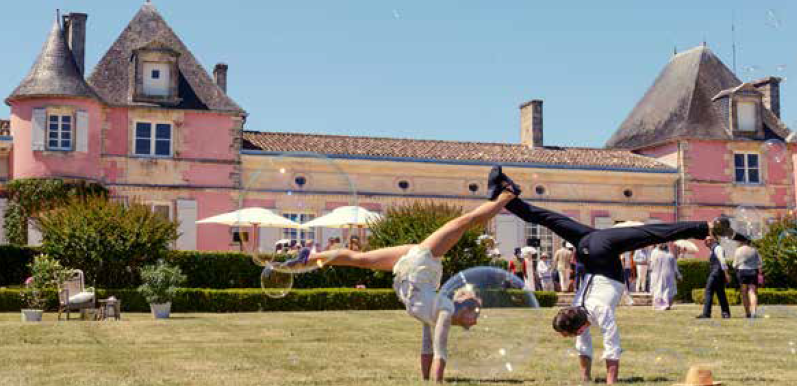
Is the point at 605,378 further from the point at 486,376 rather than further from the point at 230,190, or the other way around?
the point at 230,190

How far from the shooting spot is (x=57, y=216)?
927 inches

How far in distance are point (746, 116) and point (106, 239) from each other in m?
27.2

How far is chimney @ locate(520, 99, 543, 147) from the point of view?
135 ft

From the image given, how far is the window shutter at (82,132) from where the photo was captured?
1259 inches

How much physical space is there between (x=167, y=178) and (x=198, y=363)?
963 inches

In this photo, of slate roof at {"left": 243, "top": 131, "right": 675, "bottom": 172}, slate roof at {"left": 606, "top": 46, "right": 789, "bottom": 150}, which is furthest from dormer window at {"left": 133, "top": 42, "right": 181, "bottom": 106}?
slate roof at {"left": 606, "top": 46, "right": 789, "bottom": 150}

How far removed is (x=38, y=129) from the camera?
31.5 meters

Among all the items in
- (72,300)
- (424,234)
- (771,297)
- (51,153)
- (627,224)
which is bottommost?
(771,297)

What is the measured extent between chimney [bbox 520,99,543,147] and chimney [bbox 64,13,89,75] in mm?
17466

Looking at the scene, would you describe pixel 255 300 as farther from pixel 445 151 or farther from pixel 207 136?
pixel 445 151

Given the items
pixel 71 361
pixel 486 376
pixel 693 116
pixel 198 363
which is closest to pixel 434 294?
pixel 486 376

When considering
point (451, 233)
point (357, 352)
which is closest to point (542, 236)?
point (357, 352)

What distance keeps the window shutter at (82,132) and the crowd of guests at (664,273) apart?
13.6m

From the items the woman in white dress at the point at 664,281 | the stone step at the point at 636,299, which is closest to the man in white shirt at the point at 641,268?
the stone step at the point at 636,299
